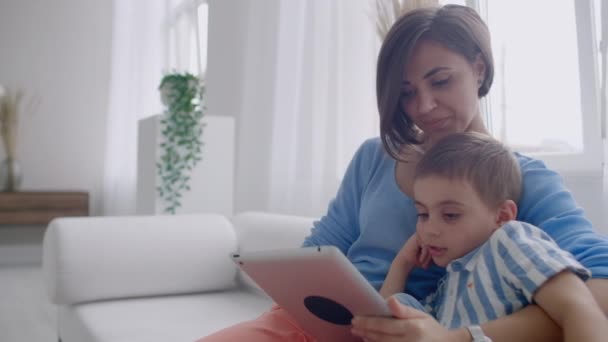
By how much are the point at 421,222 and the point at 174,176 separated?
2462 mm

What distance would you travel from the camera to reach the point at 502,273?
0.89m

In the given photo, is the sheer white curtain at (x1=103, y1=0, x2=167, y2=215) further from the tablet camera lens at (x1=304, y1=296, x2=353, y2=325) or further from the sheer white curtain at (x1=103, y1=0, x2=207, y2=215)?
the tablet camera lens at (x1=304, y1=296, x2=353, y2=325)

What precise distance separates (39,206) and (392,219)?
4.70 m

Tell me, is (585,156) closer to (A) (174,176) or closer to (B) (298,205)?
(B) (298,205)

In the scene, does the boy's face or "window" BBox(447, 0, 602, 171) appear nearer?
the boy's face

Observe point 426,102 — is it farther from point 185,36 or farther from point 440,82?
point 185,36

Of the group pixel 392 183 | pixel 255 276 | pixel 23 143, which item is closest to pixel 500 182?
pixel 392 183

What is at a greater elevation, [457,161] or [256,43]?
[256,43]

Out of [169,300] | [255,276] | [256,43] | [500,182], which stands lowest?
[169,300]

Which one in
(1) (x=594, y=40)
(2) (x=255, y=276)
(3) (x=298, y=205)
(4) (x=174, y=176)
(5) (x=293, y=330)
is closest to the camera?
(2) (x=255, y=276)

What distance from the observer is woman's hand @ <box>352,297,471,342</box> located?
32.6 inches

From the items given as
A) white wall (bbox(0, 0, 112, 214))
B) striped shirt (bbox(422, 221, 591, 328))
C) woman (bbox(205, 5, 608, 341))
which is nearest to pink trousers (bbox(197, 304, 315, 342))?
woman (bbox(205, 5, 608, 341))

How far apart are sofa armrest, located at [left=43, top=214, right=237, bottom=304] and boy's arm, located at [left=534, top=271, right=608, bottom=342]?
56.4 inches

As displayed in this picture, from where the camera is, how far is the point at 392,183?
4.05ft
